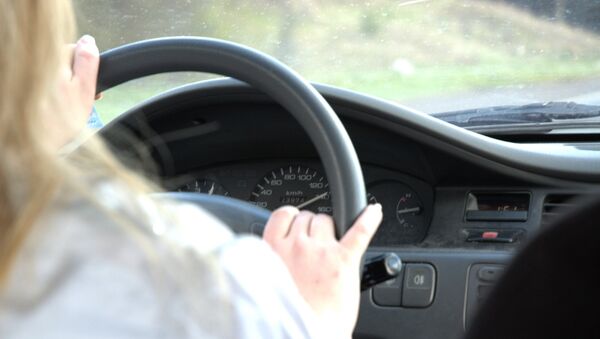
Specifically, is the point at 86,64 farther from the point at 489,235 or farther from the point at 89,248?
the point at 489,235

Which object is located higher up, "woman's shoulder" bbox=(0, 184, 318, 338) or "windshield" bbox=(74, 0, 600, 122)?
"woman's shoulder" bbox=(0, 184, 318, 338)

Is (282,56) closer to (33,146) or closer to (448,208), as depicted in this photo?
(448,208)

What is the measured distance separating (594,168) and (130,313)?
201 centimetres

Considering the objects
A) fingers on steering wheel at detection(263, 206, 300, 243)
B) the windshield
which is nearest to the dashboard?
the windshield

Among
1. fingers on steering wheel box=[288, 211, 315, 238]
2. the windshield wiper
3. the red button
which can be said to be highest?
fingers on steering wheel box=[288, 211, 315, 238]

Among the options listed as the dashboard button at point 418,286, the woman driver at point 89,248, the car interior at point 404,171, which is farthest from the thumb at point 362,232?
the dashboard button at point 418,286

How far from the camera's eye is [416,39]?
4.01m

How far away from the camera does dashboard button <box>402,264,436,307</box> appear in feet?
8.98

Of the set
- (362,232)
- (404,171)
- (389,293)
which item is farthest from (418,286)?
(362,232)

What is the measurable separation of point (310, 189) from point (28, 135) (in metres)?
2.14

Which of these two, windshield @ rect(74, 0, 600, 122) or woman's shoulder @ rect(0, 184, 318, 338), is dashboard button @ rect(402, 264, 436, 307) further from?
woman's shoulder @ rect(0, 184, 318, 338)

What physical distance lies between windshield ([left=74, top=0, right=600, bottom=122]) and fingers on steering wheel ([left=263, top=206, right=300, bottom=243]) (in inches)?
67.4

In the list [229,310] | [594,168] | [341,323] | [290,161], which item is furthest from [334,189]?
[290,161]

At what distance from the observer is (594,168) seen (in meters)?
2.80
